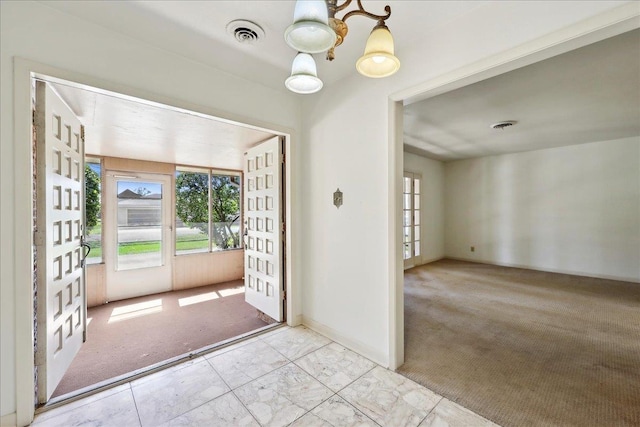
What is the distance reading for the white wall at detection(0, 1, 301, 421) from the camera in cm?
152

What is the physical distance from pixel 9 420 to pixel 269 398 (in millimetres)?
1493

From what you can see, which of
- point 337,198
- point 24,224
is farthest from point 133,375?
point 337,198

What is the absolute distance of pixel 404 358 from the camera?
2.27m

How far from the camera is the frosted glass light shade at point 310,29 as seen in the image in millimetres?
968

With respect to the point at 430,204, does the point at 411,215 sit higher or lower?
lower

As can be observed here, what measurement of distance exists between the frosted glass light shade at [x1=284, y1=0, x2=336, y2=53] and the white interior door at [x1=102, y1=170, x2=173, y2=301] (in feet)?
14.7

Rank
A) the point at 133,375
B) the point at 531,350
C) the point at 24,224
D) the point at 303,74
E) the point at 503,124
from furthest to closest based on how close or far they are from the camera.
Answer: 1. the point at 503,124
2. the point at 531,350
3. the point at 133,375
4. the point at 24,224
5. the point at 303,74

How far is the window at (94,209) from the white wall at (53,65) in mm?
3016

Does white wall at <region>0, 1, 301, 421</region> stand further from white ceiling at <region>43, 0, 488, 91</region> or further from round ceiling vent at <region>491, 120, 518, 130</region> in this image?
round ceiling vent at <region>491, 120, 518, 130</region>

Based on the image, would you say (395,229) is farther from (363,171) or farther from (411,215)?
(411,215)

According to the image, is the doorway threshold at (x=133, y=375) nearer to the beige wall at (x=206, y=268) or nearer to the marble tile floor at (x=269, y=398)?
the marble tile floor at (x=269, y=398)

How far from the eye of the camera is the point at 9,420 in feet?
5.01

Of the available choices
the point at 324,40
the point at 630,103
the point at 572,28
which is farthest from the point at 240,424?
the point at 630,103

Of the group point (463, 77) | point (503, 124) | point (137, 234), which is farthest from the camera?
point (137, 234)
